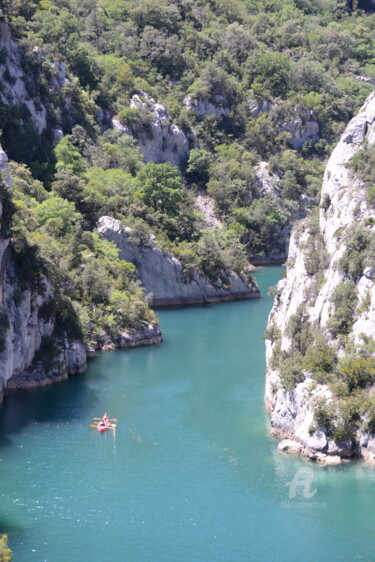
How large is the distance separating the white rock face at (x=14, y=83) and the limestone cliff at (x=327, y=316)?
5243cm

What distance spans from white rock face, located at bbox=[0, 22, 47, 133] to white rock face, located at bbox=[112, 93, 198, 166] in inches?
795

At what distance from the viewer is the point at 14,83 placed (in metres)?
112

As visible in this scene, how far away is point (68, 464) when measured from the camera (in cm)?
5391

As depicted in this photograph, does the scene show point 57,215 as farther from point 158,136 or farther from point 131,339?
point 158,136

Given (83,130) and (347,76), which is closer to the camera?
(83,130)

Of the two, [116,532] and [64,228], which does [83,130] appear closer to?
[64,228]

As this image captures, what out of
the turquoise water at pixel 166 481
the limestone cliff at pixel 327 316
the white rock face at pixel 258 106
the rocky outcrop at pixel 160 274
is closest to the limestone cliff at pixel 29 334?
the turquoise water at pixel 166 481

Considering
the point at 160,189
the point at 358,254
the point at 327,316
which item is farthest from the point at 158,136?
the point at 327,316

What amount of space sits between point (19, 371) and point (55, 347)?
407 centimetres

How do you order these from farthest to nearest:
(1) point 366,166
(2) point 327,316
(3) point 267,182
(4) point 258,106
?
(4) point 258,106 → (3) point 267,182 → (1) point 366,166 → (2) point 327,316

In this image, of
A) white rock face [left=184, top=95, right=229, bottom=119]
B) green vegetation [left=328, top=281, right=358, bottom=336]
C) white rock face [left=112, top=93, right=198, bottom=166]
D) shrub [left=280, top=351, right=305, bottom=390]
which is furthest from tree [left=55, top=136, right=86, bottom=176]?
shrub [left=280, top=351, right=305, bottom=390]

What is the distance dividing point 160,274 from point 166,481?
178 ft

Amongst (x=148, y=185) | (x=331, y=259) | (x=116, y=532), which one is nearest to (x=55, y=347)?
(x=331, y=259)

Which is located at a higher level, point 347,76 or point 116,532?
point 347,76
